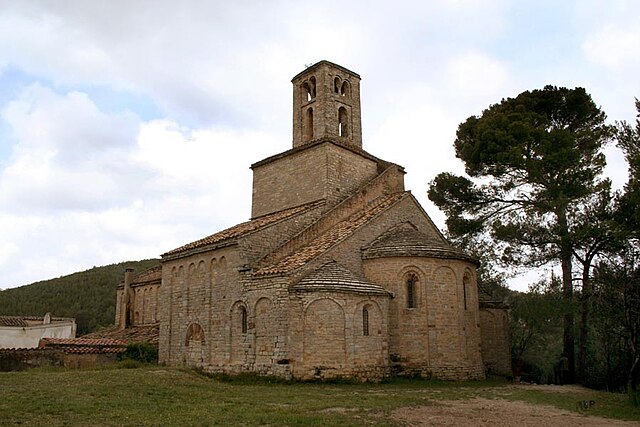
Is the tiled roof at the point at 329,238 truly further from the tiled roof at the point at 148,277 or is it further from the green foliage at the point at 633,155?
the tiled roof at the point at 148,277

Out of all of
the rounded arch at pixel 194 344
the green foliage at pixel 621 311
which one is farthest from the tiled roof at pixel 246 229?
the green foliage at pixel 621 311

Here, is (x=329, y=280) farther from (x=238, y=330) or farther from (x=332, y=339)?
(x=238, y=330)

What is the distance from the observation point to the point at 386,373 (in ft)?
59.5

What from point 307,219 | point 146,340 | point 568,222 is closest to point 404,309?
point 307,219

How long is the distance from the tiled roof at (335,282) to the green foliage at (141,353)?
973 cm

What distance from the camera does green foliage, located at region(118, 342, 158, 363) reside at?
77.9ft

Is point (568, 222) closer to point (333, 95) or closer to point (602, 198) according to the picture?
point (602, 198)

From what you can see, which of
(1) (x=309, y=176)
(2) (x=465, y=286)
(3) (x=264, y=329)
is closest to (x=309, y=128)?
(1) (x=309, y=176)

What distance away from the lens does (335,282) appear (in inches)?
704

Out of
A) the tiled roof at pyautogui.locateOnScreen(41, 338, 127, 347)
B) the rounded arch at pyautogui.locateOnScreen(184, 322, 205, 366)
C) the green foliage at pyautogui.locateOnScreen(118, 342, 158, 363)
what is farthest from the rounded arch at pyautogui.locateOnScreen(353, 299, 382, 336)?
the tiled roof at pyautogui.locateOnScreen(41, 338, 127, 347)

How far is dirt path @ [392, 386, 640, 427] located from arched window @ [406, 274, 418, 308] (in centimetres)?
594

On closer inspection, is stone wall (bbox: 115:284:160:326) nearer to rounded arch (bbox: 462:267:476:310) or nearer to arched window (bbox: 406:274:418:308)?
arched window (bbox: 406:274:418:308)

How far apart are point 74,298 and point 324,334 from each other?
175ft

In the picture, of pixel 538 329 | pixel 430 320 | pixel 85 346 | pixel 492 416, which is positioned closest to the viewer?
pixel 492 416
